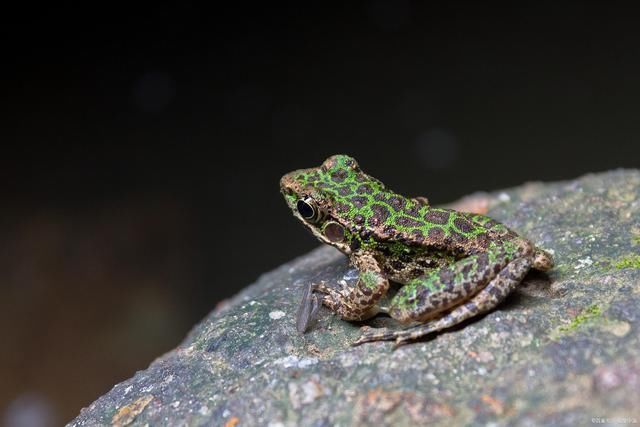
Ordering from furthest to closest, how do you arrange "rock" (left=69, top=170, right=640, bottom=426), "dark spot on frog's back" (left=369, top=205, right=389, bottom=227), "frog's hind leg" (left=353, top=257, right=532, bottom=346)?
"dark spot on frog's back" (left=369, top=205, right=389, bottom=227), "frog's hind leg" (left=353, top=257, right=532, bottom=346), "rock" (left=69, top=170, right=640, bottom=426)

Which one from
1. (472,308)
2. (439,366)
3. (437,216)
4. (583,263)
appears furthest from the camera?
(437,216)

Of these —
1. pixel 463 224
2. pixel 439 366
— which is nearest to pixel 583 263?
pixel 463 224

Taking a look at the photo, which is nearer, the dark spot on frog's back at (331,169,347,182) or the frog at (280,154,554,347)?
the frog at (280,154,554,347)

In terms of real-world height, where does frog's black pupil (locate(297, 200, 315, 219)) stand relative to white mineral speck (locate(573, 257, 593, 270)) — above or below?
above

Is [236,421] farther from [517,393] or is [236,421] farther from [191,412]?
[517,393]

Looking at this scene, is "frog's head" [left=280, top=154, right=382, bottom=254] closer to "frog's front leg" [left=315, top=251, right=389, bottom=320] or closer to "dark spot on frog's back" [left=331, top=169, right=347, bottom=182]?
"dark spot on frog's back" [left=331, top=169, right=347, bottom=182]

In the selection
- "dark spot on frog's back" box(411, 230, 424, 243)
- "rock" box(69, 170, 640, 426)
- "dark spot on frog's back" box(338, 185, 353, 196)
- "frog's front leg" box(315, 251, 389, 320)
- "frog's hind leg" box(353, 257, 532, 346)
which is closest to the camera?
"rock" box(69, 170, 640, 426)

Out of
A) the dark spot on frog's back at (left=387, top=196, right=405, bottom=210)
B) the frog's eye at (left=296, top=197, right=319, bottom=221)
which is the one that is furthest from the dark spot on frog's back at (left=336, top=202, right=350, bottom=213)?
the dark spot on frog's back at (left=387, top=196, right=405, bottom=210)

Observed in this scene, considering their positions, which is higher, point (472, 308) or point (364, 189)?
point (364, 189)

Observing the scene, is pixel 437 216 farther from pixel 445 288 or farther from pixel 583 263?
pixel 583 263
